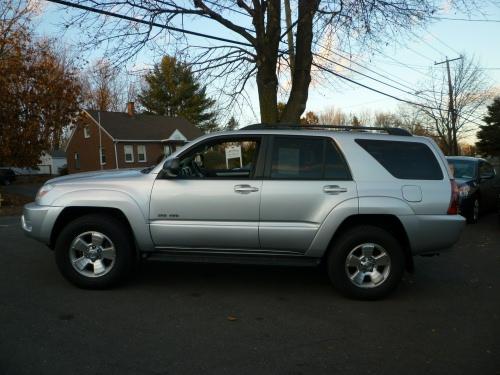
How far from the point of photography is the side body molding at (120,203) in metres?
5.33

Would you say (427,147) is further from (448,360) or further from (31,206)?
(31,206)

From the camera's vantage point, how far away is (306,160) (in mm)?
5316

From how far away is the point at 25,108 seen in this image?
20000 mm

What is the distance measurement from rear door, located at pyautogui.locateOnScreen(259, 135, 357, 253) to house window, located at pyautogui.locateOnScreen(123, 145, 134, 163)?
127 feet

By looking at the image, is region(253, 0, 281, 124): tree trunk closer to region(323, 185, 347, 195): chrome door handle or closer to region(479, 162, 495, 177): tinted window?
region(479, 162, 495, 177): tinted window

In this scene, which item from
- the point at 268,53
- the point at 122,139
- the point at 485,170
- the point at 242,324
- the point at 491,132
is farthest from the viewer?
the point at 491,132

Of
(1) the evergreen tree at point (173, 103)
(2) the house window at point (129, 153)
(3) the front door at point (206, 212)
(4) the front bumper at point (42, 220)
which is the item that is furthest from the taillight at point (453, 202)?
(1) the evergreen tree at point (173, 103)

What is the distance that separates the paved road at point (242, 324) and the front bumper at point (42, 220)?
0.63 m

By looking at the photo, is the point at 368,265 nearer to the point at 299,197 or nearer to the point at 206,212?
the point at 299,197

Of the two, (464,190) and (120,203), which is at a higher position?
(120,203)

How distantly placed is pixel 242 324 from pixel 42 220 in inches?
103

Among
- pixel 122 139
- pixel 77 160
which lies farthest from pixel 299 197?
pixel 77 160

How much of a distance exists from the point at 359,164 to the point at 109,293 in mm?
3111

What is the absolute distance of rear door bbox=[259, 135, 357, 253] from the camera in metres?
5.16
